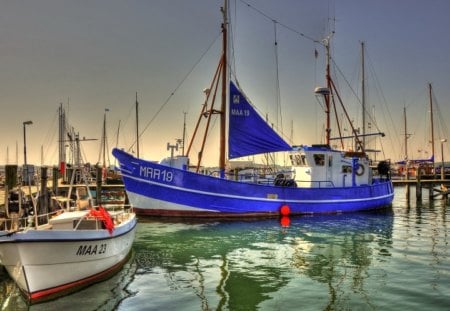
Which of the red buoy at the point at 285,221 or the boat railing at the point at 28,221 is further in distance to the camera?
the red buoy at the point at 285,221

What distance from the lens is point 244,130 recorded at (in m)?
24.8

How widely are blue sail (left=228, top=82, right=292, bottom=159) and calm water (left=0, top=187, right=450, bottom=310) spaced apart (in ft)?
20.7

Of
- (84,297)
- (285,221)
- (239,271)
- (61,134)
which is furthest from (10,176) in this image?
(61,134)

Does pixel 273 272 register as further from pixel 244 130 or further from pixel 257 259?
pixel 244 130

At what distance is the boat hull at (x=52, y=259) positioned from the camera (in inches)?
330

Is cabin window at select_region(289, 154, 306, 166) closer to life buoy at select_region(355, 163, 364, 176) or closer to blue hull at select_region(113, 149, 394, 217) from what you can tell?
blue hull at select_region(113, 149, 394, 217)

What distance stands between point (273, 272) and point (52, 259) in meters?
5.93

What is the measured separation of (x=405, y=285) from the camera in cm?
1046

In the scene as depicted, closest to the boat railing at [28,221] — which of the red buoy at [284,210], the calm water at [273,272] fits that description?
the calm water at [273,272]

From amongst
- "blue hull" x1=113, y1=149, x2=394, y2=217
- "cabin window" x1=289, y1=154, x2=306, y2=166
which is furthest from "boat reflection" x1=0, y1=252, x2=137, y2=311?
"cabin window" x1=289, y1=154, x2=306, y2=166

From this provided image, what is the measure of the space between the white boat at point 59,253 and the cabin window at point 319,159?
1857cm

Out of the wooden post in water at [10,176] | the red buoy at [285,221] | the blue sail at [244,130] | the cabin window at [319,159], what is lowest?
the red buoy at [285,221]

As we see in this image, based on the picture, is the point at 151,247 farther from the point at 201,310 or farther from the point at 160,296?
the point at 201,310

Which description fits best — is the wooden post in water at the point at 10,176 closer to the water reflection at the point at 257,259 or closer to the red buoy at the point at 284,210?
the water reflection at the point at 257,259
